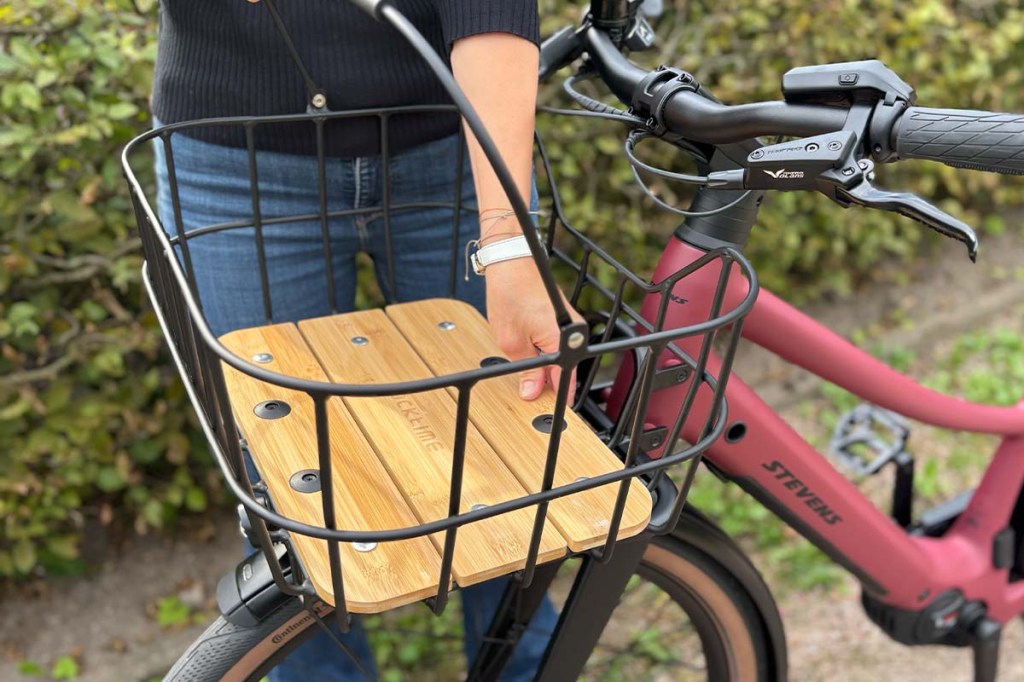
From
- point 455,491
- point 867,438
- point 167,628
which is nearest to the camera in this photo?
point 455,491

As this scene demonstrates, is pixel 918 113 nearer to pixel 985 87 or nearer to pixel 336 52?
pixel 336 52

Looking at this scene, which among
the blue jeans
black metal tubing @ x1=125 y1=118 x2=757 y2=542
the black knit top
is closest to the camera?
black metal tubing @ x1=125 y1=118 x2=757 y2=542

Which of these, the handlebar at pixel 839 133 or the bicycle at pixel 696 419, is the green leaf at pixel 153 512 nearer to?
the bicycle at pixel 696 419

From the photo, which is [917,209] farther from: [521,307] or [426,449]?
[426,449]

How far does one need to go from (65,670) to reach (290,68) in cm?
153

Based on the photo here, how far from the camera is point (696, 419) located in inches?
49.6

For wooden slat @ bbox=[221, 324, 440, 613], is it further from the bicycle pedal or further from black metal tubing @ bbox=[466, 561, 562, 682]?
the bicycle pedal

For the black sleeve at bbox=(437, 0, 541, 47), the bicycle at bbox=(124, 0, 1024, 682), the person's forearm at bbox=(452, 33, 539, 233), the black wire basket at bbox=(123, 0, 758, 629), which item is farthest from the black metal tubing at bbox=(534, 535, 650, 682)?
the black sleeve at bbox=(437, 0, 541, 47)

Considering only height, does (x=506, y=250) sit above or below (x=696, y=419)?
above

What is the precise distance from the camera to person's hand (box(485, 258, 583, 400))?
98 centimetres

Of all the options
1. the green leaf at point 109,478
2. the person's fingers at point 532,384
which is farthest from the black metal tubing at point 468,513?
the green leaf at point 109,478

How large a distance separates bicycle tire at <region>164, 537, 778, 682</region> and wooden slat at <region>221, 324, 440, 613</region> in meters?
0.25

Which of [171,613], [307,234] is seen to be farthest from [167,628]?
[307,234]

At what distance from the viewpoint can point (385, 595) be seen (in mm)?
853
